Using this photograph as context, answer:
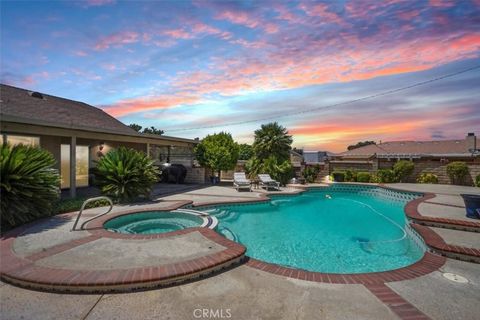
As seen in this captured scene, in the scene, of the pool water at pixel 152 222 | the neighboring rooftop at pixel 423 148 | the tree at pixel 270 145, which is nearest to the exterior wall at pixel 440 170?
the neighboring rooftop at pixel 423 148

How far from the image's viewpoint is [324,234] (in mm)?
8797

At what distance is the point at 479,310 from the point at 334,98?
59.6ft

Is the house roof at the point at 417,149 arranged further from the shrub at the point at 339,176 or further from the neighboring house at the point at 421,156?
the shrub at the point at 339,176

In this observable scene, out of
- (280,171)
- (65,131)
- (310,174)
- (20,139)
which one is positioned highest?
(65,131)

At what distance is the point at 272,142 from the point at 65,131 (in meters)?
17.4

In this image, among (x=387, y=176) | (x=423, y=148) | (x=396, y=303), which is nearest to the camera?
(x=396, y=303)

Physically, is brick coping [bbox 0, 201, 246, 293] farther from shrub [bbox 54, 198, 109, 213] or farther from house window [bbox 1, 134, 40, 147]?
house window [bbox 1, 134, 40, 147]

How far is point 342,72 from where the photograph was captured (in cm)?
1376

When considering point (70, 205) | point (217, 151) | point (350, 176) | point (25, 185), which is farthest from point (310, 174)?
point (25, 185)

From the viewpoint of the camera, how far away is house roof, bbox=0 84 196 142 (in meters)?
9.71

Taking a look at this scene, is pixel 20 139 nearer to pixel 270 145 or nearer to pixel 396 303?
pixel 396 303

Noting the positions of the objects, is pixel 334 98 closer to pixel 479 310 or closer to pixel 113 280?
pixel 479 310

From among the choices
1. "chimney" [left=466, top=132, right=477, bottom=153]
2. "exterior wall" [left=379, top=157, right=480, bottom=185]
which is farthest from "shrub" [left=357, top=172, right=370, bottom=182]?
"chimney" [left=466, top=132, right=477, bottom=153]

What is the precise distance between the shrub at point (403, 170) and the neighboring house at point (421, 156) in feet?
1.85
